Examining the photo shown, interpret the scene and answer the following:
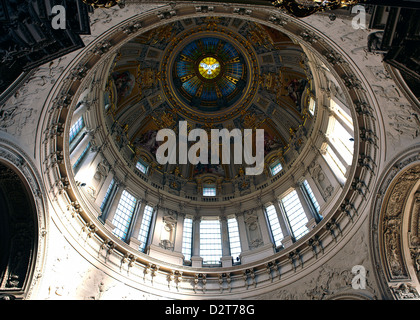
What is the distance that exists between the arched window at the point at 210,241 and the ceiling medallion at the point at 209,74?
1277 cm

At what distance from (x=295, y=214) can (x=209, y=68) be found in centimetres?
1872

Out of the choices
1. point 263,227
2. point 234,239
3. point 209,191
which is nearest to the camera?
point 263,227

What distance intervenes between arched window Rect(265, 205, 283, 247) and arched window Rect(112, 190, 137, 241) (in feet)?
33.2

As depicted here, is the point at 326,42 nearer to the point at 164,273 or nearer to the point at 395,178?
the point at 395,178

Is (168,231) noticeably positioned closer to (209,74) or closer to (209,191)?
(209,191)

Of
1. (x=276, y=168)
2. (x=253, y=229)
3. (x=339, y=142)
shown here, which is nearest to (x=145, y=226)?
(x=253, y=229)

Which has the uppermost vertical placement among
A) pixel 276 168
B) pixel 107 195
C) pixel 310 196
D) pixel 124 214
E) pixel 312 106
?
pixel 312 106

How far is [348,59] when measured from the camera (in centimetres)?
1316

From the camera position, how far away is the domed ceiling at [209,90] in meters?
27.0

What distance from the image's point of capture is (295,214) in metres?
22.7

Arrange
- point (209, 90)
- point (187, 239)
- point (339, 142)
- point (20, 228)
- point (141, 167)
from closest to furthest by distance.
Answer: point (20, 228)
point (339, 142)
point (187, 239)
point (141, 167)
point (209, 90)
